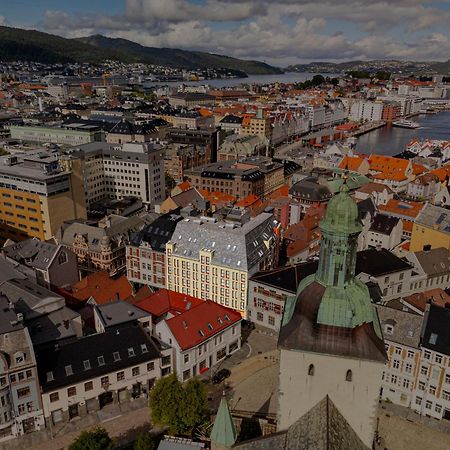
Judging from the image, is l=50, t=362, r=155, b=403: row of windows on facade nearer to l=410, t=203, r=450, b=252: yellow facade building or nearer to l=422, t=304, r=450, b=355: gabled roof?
l=422, t=304, r=450, b=355: gabled roof

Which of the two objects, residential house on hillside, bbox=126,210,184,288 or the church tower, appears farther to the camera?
residential house on hillside, bbox=126,210,184,288

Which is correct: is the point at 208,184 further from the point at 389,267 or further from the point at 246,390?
the point at 246,390

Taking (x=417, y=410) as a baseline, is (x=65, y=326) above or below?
above

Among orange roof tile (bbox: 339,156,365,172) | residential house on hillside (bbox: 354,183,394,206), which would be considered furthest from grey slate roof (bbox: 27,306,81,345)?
orange roof tile (bbox: 339,156,365,172)

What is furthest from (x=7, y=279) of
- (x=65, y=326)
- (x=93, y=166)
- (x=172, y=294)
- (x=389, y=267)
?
(x=93, y=166)

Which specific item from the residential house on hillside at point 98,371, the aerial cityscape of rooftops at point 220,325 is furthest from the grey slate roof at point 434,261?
the residential house on hillside at point 98,371

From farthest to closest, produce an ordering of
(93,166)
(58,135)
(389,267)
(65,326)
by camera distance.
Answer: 1. (58,135)
2. (93,166)
3. (389,267)
4. (65,326)
